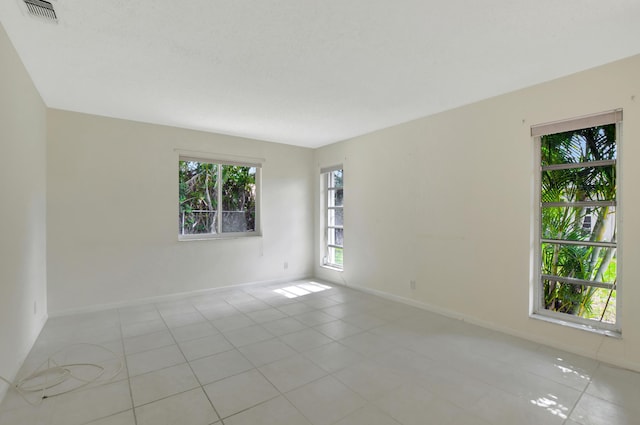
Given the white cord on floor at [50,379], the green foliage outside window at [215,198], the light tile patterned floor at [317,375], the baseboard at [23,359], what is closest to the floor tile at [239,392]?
the light tile patterned floor at [317,375]

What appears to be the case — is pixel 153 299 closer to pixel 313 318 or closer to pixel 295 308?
pixel 295 308

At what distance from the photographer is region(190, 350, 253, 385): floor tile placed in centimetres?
244

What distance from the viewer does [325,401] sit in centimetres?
211

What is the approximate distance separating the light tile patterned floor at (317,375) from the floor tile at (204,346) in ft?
0.06

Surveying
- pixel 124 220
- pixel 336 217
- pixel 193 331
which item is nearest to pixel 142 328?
pixel 193 331

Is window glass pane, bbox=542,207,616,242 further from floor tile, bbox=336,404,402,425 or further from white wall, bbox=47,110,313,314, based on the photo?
white wall, bbox=47,110,313,314

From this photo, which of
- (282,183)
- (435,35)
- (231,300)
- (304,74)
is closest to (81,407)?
(231,300)

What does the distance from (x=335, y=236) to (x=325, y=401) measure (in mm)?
3889

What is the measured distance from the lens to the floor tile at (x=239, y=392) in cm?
206

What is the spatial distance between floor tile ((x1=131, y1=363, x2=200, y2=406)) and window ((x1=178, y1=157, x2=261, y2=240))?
262 centimetres

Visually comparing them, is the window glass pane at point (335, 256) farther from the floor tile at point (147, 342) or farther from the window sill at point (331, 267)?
the floor tile at point (147, 342)

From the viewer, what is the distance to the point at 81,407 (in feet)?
6.73

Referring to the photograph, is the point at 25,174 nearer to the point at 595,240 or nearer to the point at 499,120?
the point at 499,120

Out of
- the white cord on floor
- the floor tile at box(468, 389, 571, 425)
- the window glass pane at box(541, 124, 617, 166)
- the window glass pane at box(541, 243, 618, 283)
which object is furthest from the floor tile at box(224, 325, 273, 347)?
the window glass pane at box(541, 124, 617, 166)
